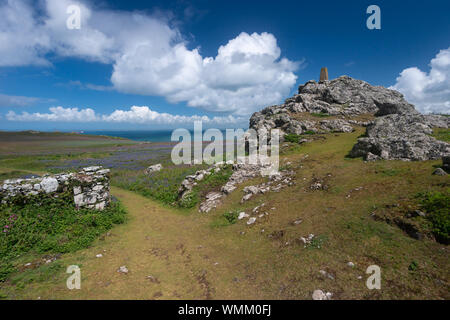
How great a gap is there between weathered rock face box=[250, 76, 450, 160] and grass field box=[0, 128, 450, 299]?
2.42m

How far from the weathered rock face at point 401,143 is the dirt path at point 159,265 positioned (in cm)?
1525

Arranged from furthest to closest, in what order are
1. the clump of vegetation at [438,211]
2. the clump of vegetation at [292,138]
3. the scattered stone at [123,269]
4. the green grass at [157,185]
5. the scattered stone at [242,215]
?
1. the clump of vegetation at [292,138]
2. the green grass at [157,185]
3. the scattered stone at [242,215]
4. the scattered stone at [123,269]
5. the clump of vegetation at [438,211]

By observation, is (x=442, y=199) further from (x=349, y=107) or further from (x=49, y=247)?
(x=349, y=107)

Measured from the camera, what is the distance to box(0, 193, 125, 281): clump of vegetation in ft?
33.7

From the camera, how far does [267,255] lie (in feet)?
30.4

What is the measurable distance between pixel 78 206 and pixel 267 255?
44.9ft

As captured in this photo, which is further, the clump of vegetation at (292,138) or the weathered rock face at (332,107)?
the weathered rock face at (332,107)

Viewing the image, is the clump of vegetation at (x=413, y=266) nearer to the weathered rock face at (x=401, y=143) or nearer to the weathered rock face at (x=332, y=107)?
the weathered rock face at (x=401, y=143)

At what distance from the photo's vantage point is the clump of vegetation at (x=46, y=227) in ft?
33.7

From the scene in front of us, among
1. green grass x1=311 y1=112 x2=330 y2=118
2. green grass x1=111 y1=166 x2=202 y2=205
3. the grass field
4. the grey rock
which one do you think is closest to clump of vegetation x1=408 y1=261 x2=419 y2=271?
the grass field

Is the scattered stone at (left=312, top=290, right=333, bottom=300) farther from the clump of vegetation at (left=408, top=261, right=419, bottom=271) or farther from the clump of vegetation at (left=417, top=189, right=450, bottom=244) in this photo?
the clump of vegetation at (left=417, top=189, right=450, bottom=244)

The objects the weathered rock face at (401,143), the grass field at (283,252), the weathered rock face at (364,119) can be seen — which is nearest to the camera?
the grass field at (283,252)

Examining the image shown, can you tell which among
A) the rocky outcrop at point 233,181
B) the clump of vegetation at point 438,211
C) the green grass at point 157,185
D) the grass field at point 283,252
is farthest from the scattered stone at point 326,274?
the green grass at point 157,185
